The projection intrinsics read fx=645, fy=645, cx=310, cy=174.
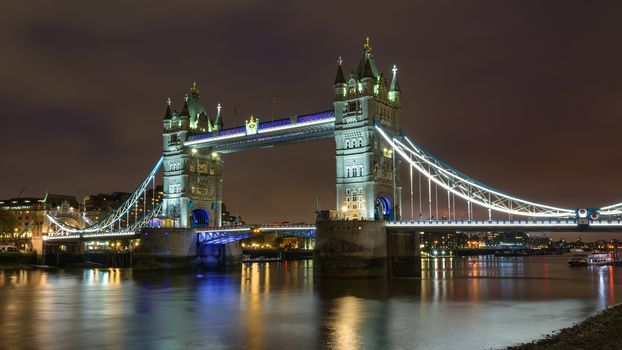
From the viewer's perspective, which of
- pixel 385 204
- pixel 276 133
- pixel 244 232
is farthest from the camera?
pixel 244 232

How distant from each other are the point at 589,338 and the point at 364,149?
36.6m

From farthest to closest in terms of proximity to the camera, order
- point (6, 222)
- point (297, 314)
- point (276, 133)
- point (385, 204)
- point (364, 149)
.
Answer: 1. point (6, 222)
2. point (276, 133)
3. point (385, 204)
4. point (364, 149)
5. point (297, 314)

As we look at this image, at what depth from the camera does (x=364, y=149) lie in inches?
2207

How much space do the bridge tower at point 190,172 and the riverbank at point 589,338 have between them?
54594mm

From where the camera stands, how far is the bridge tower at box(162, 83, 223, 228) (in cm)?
7344

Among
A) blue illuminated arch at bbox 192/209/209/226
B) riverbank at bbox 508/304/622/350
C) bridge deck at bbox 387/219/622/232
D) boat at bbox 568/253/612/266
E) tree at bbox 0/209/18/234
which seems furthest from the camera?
tree at bbox 0/209/18/234

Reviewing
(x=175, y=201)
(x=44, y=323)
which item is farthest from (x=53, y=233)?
(x=44, y=323)

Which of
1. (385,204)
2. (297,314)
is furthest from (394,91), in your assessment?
(297,314)

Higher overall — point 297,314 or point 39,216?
point 39,216

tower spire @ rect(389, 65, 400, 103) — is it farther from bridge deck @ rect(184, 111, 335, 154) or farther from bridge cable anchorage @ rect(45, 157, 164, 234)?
bridge cable anchorage @ rect(45, 157, 164, 234)

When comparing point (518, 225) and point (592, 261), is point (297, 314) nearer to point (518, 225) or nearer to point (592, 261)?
point (518, 225)

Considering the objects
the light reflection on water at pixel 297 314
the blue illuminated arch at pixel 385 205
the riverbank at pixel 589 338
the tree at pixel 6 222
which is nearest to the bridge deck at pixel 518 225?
the light reflection on water at pixel 297 314

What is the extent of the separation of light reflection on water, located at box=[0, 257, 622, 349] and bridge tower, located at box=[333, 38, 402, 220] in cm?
884

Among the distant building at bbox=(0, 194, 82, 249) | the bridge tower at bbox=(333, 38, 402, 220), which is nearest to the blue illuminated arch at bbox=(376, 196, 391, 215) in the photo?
the bridge tower at bbox=(333, 38, 402, 220)
